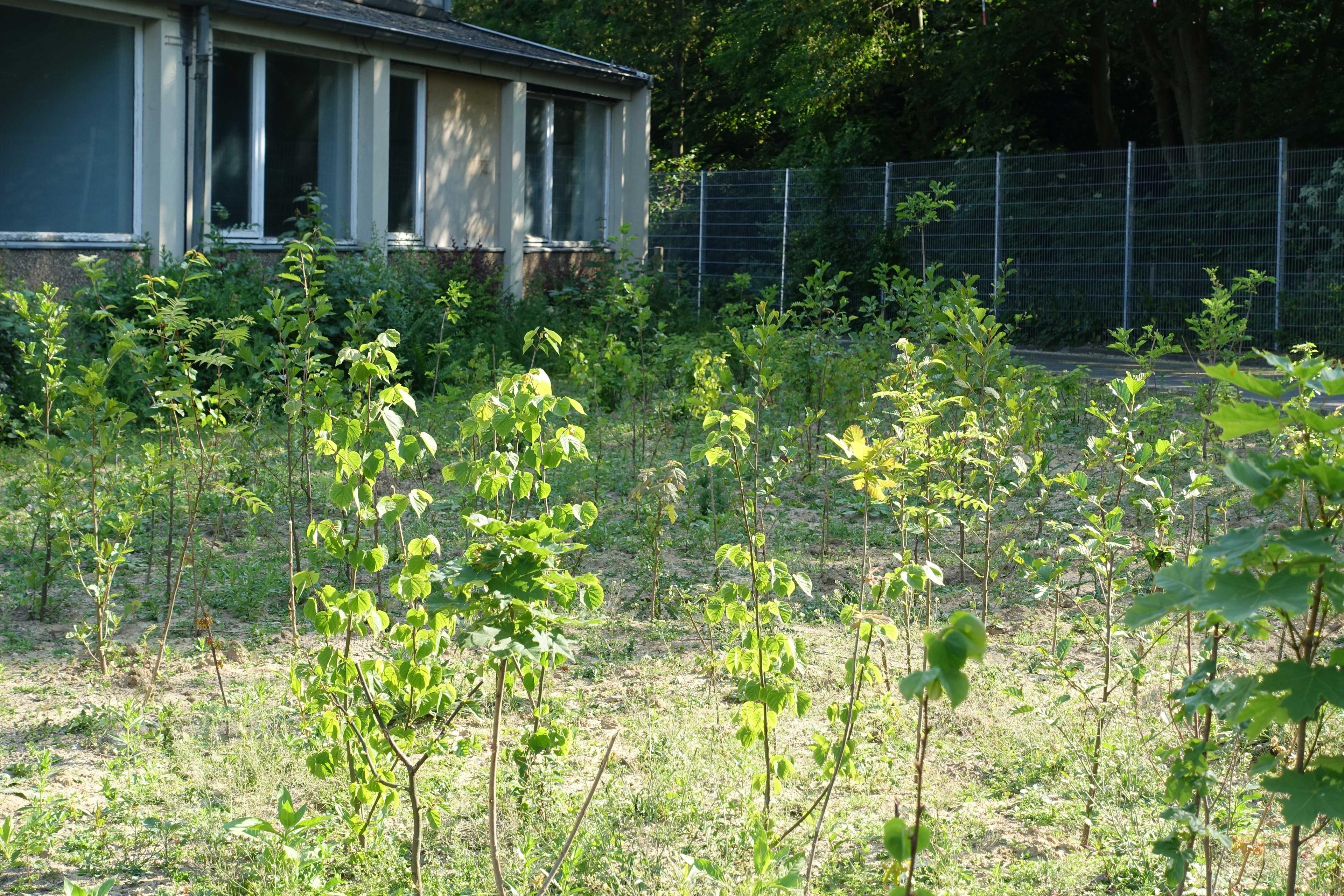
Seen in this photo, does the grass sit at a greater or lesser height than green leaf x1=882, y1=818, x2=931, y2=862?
lesser

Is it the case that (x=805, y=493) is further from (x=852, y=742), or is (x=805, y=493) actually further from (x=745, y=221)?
(x=745, y=221)

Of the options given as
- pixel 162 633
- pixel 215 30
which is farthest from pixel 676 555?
pixel 215 30

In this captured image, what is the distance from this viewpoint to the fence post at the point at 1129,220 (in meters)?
16.2

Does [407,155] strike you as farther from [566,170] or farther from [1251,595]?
[1251,595]

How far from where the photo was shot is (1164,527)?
336 cm

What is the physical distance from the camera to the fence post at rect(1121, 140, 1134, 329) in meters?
16.2

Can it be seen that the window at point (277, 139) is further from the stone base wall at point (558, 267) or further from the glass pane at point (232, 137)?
the stone base wall at point (558, 267)

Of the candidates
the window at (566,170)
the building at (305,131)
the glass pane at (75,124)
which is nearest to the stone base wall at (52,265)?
the building at (305,131)

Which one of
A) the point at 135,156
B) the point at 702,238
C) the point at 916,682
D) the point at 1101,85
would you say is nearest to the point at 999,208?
the point at 702,238

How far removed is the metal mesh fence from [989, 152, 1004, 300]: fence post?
22mm

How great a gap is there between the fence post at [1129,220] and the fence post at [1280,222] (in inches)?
67.0

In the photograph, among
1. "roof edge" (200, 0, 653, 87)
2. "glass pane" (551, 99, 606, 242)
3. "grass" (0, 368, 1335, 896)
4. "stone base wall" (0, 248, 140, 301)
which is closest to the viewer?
"grass" (0, 368, 1335, 896)

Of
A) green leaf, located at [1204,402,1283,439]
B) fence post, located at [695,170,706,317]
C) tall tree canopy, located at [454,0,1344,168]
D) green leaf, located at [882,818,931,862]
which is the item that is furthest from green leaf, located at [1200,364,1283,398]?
fence post, located at [695,170,706,317]

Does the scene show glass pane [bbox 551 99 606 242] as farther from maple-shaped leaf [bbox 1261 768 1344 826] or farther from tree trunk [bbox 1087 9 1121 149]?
maple-shaped leaf [bbox 1261 768 1344 826]
